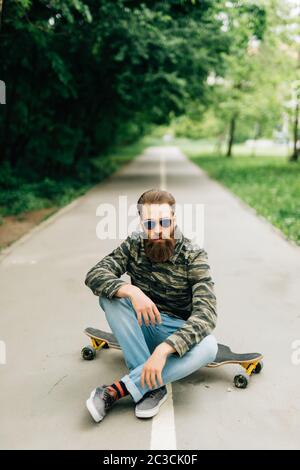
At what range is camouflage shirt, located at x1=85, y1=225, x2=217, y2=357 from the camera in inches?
140

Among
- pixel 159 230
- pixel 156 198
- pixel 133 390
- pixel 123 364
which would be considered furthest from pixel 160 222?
pixel 123 364

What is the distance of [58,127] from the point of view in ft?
67.0

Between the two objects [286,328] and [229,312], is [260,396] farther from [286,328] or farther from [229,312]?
[229,312]

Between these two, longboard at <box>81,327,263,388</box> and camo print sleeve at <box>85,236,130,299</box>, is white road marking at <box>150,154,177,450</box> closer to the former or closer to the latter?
longboard at <box>81,327,263,388</box>

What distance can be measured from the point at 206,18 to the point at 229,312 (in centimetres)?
1380

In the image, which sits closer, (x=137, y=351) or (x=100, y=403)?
(x=100, y=403)

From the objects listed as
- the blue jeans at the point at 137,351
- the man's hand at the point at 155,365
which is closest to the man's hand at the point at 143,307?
the blue jeans at the point at 137,351

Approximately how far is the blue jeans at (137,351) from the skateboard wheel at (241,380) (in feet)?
1.17

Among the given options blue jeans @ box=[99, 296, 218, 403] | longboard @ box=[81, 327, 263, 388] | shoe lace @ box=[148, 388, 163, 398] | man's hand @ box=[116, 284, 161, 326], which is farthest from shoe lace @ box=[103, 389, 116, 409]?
longboard @ box=[81, 327, 263, 388]

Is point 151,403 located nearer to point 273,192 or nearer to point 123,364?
point 123,364

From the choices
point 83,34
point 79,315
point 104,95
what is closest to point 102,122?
point 104,95

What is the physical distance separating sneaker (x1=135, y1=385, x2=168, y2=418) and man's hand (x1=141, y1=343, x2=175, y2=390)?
230 millimetres
